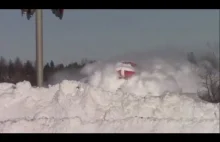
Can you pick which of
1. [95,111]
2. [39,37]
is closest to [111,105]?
[95,111]

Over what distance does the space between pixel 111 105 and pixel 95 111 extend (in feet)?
0.41

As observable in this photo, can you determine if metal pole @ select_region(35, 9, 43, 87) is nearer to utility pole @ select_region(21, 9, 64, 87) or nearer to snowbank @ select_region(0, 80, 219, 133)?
utility pole @ select_region(21, 9, 64, 87)

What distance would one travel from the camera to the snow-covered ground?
3.56m

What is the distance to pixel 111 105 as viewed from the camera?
3.64m

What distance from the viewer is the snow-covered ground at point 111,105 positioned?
356 centimetres

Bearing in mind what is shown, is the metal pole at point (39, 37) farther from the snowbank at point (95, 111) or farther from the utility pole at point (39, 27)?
the snowbank at point (95, 111)

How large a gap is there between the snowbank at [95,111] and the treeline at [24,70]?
0.05 metres

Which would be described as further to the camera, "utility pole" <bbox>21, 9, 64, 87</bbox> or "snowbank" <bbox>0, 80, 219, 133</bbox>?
"utility pole" <bbox>21, 9, 64, 87</bbox>

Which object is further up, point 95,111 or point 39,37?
point 39,37

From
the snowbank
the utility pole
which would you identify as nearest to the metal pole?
the utility pole

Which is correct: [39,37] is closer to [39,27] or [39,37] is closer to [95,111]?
[39,27]

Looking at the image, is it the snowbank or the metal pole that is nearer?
the snowbank

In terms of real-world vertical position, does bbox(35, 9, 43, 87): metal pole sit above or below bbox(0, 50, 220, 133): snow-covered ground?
above
